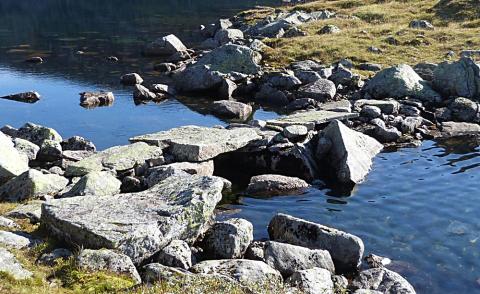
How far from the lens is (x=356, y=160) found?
1286 inches

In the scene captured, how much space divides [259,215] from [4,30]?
88.9 m

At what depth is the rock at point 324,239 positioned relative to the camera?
22078 mm

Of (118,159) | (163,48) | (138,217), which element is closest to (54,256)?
(138,217)

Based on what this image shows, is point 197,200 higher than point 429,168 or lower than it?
higher

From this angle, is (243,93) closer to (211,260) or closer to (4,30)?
(211,260)

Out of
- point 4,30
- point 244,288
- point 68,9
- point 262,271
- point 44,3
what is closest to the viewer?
point 244,288

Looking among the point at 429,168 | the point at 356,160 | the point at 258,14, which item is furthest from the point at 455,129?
the point at 258,14

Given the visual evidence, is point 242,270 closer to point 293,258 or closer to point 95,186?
point 293,258

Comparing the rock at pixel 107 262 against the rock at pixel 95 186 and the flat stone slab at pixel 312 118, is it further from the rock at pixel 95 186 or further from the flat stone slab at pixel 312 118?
the flat stone slab at pixel 312 118

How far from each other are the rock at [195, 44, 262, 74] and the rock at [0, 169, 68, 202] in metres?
30.3

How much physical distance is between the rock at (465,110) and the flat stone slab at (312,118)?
8090 mm

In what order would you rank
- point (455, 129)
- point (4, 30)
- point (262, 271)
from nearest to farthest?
point (262, 271) < point (455, 129) < point (4, 30)

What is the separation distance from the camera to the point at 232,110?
152 feet

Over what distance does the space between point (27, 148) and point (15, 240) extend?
1697 cm
